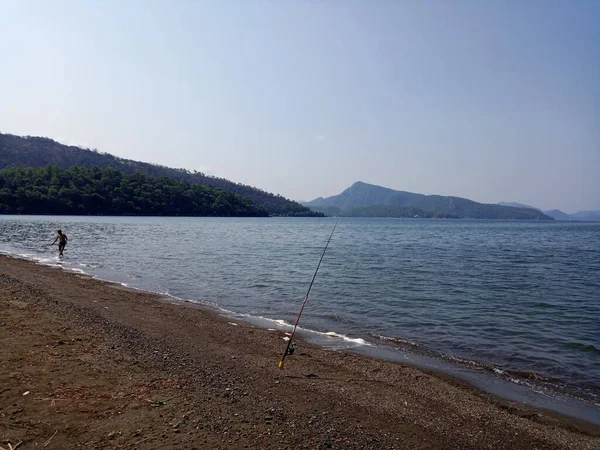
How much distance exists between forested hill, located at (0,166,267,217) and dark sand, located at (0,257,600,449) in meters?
132

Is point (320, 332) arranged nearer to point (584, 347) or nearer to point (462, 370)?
point (462, 370)

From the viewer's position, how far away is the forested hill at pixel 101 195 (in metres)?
122

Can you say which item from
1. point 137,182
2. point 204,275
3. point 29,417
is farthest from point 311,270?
point 137,182

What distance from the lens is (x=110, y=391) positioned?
6367 millimetres

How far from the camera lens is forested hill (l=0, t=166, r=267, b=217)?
121812 mm

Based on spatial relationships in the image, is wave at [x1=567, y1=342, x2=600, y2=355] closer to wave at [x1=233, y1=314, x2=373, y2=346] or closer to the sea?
the sea

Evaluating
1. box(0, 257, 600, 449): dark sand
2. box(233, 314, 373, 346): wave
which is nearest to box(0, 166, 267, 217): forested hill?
box(233, 314, 373, 346): wave

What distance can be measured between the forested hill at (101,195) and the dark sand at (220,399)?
131653 millimetres

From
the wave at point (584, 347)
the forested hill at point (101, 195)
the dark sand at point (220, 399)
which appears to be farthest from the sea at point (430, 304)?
Answer: the forested hill at point (101, 195)

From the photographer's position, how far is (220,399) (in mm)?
6484

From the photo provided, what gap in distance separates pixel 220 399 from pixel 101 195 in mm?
148007

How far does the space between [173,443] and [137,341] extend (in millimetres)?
4922

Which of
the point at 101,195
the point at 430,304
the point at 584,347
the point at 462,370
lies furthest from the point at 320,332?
the point at 101,195

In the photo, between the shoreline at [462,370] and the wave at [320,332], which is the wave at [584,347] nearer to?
the shoreline at [462,370]
